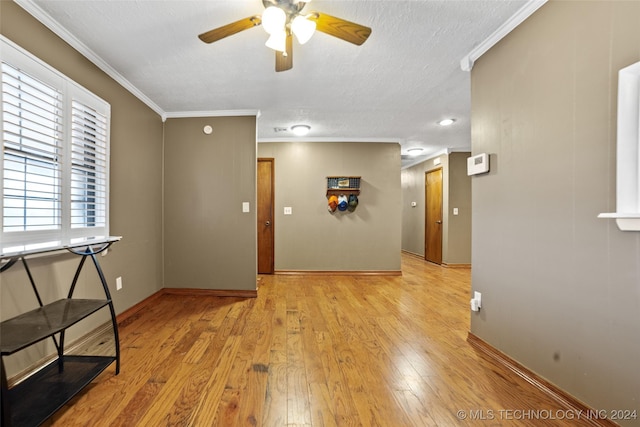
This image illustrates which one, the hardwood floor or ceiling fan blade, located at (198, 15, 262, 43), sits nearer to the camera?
the hardwood floor

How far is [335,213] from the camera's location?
4707 millimetres

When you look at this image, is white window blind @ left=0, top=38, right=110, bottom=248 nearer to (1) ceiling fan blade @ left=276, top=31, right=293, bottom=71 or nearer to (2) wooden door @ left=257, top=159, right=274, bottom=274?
(1) ceiling fan blade @ left=276, top=31, right=293, bottom=71

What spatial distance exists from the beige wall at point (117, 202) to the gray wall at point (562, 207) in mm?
3184

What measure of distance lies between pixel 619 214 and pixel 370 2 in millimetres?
1733

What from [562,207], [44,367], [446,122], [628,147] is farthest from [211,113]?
[628,147]

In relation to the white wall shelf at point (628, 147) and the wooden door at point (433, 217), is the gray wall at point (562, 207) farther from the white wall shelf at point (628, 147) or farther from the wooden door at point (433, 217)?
the wooden door at point (433, 217)

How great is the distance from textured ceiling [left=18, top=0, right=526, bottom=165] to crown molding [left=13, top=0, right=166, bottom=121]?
0.04ft

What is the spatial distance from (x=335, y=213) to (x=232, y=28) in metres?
3.41

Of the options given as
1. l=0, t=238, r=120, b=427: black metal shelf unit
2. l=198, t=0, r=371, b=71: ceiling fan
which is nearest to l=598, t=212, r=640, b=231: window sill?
l=198, t=0, r=371, b=71: ceiling fan

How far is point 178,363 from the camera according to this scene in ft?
6.17

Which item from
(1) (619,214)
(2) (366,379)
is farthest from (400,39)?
(2) (366,379)

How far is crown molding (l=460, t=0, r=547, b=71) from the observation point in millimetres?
1627

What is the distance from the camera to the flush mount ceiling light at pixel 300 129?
13.2ft

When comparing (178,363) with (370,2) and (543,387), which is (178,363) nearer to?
(543,387)
